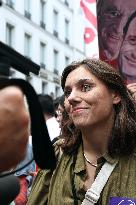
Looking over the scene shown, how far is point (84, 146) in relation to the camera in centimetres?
238

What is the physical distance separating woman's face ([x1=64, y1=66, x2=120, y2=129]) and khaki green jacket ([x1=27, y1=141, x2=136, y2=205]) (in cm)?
17

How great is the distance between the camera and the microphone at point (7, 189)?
1104mm

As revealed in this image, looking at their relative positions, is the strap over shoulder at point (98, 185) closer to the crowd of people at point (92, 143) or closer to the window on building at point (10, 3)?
the crowd of people at point (92, 143)

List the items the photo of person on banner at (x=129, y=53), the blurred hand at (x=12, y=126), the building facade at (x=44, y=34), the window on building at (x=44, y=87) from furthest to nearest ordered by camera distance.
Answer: the window on building at (x=44, y=87) < the building facade at (x=44, y=34) < the photo of person on banner at (x=129, y=53) < the blurred hand at (x=12, y=126)

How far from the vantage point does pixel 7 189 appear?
112 centimetres

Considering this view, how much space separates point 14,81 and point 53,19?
110 ft

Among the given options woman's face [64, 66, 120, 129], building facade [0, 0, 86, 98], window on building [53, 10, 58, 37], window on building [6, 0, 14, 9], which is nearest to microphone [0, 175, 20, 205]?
woman's face [64, 66, 120, 129]

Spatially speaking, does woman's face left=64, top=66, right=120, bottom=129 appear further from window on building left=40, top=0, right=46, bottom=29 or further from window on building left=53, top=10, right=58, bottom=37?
window on building left=53, top=10, right=58, bottom=37

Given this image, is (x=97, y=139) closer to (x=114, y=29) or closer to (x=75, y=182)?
(x=75, y=182)

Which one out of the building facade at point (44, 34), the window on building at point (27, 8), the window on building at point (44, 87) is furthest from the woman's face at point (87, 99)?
the window on building at point (44, 87)

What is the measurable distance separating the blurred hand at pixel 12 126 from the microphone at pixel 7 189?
0.07 meters

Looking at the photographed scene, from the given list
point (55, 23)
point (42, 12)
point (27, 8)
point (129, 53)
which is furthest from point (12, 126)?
point (55, 23)

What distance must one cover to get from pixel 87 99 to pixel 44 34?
30148 millimetres

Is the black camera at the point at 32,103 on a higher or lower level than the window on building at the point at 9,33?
lower
